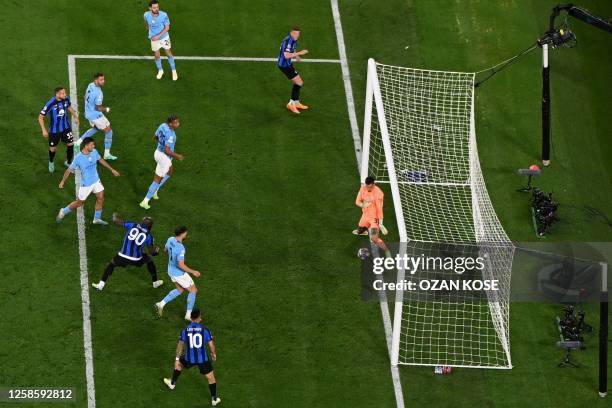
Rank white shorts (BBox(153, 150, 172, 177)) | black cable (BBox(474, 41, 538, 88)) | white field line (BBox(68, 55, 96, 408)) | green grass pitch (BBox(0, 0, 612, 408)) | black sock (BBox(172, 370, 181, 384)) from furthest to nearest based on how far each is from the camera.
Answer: black cable (BBox(474, 41, 538, 88)) → white shorts (BBox(153, 150, 172, 177)) → green grass pitch (BBox(0, 0, 612, 408)) → white field line (BBox(68, 55, 96, 408)) → black sock (BBox(172, 370, 181, 384))

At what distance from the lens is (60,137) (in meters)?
33.8

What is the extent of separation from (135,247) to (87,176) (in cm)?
206

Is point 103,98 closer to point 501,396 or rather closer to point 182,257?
point 182,257

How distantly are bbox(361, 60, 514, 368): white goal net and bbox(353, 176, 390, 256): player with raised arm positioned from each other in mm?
537

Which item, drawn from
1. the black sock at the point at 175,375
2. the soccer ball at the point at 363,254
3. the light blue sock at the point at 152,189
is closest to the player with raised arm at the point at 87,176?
the light blue sock at the point at 152,189

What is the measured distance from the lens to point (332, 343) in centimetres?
3123

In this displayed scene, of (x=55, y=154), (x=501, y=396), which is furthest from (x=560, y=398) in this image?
(x=55, y=154)

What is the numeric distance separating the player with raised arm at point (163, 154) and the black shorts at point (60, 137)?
1.86m

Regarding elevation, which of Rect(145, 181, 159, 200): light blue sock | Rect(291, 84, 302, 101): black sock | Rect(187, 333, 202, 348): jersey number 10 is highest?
Rect(291, 84, 302, 101): black sock

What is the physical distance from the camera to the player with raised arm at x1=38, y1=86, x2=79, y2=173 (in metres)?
33.2

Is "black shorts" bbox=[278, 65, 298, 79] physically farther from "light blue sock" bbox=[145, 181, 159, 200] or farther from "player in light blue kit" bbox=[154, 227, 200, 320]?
"player in light blue kit" bbox=[154, 227, 200, 320]

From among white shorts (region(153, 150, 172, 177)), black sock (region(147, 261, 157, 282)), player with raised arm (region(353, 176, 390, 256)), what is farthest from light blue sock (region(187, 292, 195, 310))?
player with raised arm (region(353, 176, 390, 256))

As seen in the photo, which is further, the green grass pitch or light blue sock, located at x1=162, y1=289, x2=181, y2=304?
light blue sock, located at x1=162, y1=289, x2=181, y2=304

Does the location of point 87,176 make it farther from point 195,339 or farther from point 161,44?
point 161,44
